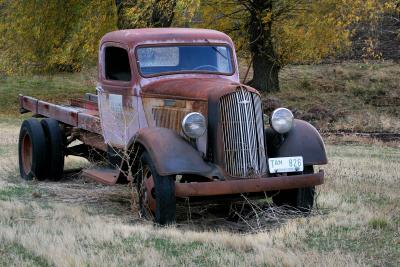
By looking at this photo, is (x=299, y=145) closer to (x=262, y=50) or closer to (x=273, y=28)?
(x=273, y=28)

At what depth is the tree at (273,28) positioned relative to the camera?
A: 21984 mm

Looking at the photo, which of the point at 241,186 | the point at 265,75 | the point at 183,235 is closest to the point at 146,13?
the point at 265,75

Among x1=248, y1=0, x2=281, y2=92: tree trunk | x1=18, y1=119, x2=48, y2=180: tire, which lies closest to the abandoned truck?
x1=18, y1=119, x2=48, y2=180: tire

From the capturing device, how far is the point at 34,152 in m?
10.4

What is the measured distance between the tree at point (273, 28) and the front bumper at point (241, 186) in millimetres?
14337

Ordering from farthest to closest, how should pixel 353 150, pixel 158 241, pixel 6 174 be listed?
1. pixel 353 150
2. pixel 6 174
3. pixel 158 241

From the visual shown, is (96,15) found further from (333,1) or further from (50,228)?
(50,228)

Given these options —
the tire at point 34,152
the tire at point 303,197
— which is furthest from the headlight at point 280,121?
the tire at point 34,152

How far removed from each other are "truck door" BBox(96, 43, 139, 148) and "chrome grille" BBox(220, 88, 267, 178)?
149cm

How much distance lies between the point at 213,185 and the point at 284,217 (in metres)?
1.07

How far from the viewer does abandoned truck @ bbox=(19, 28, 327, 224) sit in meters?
7.32

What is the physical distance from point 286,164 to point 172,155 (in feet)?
4.02

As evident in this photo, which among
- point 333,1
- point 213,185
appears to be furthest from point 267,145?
point 333,1

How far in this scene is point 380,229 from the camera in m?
6.70
